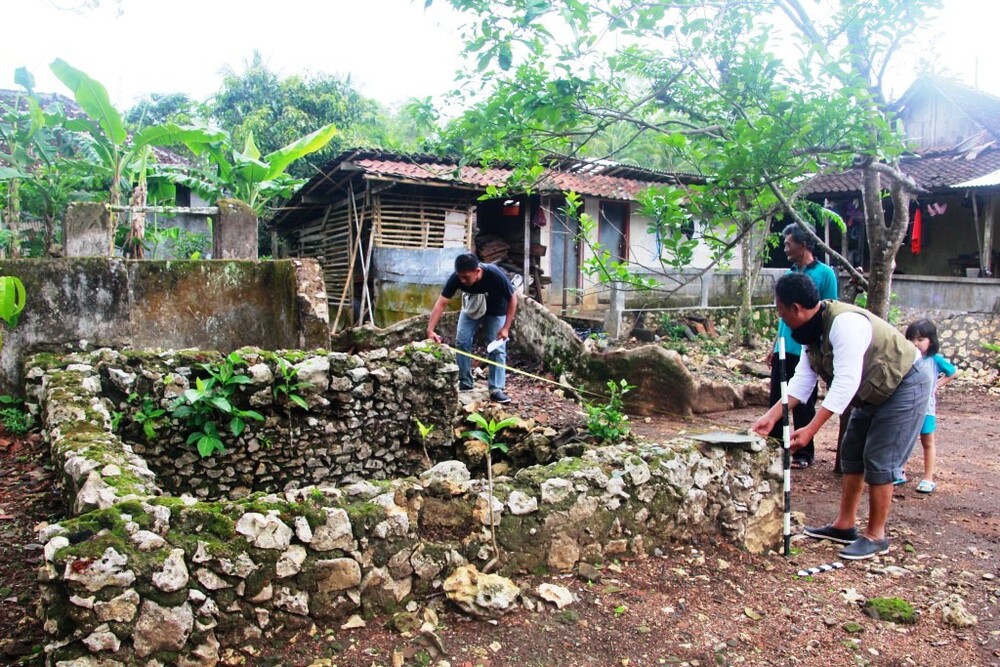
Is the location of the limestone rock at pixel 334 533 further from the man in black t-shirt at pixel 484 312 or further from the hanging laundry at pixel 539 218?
the hanging laundry at pixel 539 218

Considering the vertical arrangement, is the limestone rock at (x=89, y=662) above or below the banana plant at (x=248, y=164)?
below

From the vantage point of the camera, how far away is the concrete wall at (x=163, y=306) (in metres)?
5.98

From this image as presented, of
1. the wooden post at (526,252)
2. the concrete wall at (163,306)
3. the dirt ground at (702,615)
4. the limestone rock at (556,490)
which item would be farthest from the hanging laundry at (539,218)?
the limestone rock at (556,490)

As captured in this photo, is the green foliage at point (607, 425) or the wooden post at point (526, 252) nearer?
the green foliage at point (607, 425)

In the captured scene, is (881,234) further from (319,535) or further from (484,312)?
(319,535)

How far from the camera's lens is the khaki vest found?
12.2 ft

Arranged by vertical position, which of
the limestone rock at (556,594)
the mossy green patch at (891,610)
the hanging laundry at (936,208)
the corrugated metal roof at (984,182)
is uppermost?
the corrugated metal roof at (984,182)

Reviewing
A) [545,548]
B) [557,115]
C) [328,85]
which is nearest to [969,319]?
[557,115]

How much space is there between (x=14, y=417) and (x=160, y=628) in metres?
4.07

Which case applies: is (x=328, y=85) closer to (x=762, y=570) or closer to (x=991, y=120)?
(x=991, y=120)

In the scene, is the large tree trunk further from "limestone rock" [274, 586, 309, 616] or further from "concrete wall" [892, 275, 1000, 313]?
"concrete wall" [892, 275, 1000, 313]

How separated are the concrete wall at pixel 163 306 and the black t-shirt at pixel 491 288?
4.39 feet

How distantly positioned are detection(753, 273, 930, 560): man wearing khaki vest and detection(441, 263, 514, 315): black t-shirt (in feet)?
11.7

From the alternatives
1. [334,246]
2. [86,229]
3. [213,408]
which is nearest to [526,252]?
[334,246]
